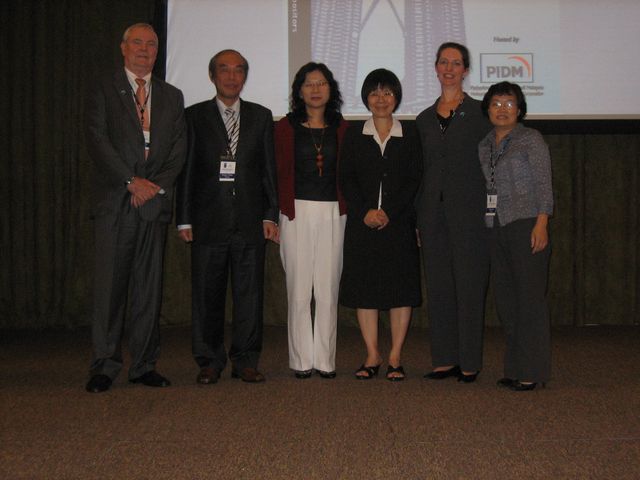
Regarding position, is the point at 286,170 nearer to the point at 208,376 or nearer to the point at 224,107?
the point at 224,107

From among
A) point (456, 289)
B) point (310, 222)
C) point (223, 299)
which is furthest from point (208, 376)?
point (456, 289)

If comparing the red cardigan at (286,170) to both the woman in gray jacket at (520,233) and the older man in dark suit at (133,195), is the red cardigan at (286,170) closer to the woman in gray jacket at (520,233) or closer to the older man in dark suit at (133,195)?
the older man in dark suit at (133,195)

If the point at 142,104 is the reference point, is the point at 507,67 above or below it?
above

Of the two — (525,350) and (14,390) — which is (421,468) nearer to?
(525,350)

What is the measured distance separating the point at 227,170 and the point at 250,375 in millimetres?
941

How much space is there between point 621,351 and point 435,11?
2406 millimetres

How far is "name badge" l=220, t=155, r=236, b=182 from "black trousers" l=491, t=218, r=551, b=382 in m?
1.24

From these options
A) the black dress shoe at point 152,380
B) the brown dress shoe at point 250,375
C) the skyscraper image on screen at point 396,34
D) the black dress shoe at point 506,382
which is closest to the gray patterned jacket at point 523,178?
the black dress shoe at point 506,382

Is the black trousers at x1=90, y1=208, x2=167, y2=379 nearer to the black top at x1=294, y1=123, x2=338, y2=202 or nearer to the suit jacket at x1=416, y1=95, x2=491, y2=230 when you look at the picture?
the black top at x1=294, y1=123, x2=338, y2=202

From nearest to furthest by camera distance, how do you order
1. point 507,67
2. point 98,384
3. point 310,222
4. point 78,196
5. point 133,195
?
point 98,384 < point 133,195 < point 310,222 < point 507,67 < point 78,196

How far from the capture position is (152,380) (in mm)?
3227

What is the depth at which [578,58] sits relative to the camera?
185 inches

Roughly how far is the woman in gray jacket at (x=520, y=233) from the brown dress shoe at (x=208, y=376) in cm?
128

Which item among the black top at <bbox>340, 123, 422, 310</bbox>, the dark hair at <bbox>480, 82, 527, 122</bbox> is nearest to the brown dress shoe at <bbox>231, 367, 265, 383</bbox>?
the black top at <bbox>340, 123, 422, 310</bbox>
